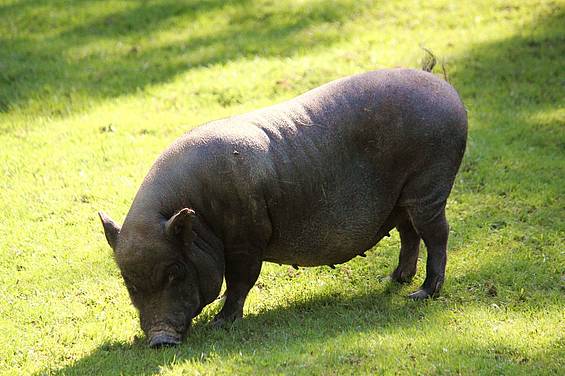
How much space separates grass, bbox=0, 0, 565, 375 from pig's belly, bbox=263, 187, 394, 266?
0.48 metres

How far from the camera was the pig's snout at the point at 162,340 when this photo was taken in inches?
268

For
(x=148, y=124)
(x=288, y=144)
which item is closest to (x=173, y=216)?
(x=288, y=144)

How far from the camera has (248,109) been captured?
12.1m

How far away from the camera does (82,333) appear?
7.30 meters

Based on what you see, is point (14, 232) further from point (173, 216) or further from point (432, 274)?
point (432, 274)

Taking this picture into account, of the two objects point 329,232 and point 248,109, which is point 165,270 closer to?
point 329,232

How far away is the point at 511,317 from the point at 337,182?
177 centimetres

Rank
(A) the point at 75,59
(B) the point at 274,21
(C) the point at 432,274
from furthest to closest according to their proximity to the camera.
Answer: (B) the point at 274,21 < (A) the point at 75,59 < (C) the point at 432,274

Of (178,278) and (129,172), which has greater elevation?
(178,278)

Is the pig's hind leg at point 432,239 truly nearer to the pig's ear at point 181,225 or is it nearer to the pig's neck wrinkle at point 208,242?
the pig's neck wrinkle at point 208,242

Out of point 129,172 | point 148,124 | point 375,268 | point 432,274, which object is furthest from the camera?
point 148,124

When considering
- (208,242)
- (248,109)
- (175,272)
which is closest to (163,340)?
(175,272)

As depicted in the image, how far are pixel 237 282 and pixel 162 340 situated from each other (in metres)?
0.85

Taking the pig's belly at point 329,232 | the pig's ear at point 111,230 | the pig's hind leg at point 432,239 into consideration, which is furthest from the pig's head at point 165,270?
the pig's hind leg at point 432,239
